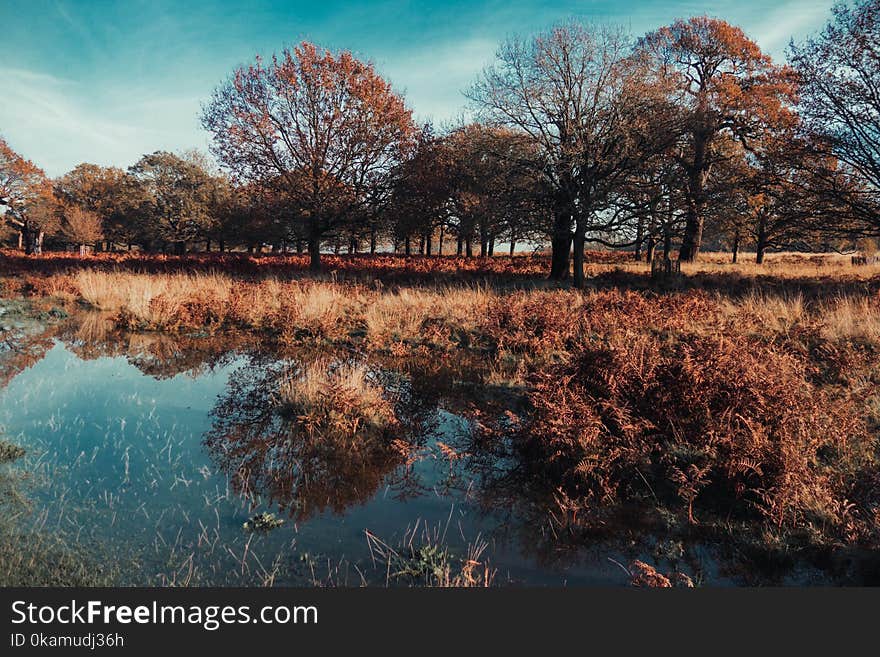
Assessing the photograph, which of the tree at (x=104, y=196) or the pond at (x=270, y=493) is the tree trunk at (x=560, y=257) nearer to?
the pond at (x=270, y=493)

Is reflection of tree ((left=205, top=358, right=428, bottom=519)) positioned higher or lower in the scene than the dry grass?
lower

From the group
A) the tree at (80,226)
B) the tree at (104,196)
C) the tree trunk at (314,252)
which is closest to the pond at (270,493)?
the tree trunk at (314,252)

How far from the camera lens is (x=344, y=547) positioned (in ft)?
11.3

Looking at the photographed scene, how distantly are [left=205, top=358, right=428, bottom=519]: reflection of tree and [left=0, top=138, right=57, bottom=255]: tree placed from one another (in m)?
46.7

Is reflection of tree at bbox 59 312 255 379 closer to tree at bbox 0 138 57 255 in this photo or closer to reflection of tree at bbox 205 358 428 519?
reflection of tree at bbox 205 358 428 519

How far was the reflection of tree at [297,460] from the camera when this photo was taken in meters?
4.20

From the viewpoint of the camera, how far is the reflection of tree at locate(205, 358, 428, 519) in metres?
4.20

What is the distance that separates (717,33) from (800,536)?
96.6 feet

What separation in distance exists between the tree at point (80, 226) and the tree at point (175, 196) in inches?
223

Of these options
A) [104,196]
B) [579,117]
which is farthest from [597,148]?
[104,196]

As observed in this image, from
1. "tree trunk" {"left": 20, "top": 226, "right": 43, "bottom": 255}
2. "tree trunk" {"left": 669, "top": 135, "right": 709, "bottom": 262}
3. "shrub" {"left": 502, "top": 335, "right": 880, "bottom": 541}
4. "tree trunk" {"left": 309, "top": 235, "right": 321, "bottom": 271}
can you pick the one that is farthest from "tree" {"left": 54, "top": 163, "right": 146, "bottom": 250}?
Result: "shrub" {"left": 502, "top": 335, "right": 880, "bottom": 541}

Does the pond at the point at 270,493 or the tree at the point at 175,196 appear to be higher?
the tree at the point at 175,196

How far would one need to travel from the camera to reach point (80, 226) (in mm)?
46625

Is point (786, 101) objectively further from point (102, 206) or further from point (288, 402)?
point (102, 206)
